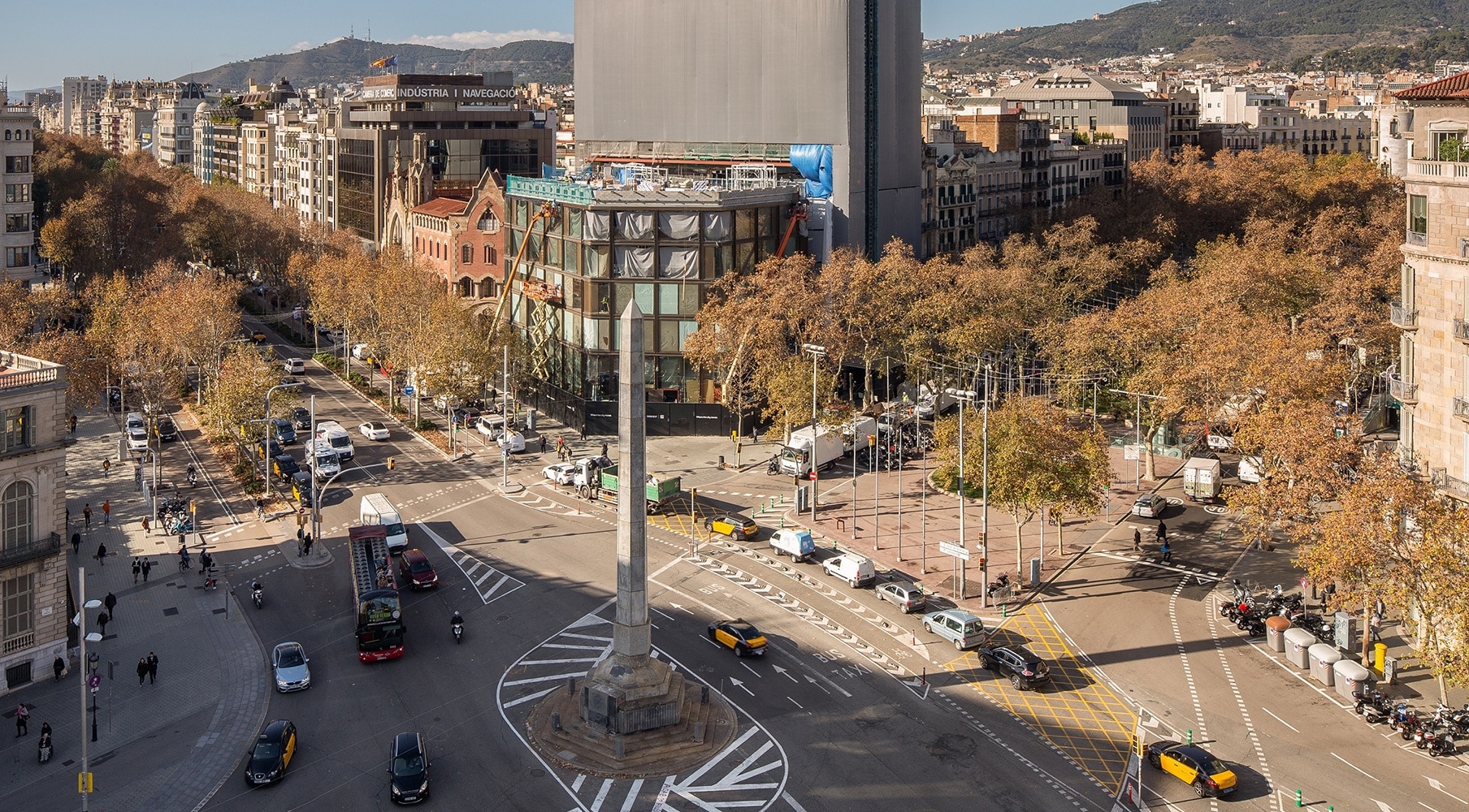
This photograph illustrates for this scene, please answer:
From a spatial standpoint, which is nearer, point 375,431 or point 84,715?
point 84,715

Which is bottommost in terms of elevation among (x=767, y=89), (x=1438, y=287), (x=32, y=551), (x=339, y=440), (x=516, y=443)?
(x=32, y=551)

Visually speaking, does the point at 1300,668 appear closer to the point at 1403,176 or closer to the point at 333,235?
the point at 1403,176

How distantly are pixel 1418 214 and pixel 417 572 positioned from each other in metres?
49.2

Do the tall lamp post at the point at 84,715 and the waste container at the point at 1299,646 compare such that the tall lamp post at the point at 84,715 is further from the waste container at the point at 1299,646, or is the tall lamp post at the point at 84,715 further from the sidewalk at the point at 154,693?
the waste container at the point at 1299,646

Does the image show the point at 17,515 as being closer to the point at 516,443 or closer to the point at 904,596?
the point at 904,596

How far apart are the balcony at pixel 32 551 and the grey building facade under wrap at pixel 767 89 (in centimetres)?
6793

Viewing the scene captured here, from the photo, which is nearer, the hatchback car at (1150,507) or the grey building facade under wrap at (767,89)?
the hatchback car at (1150,507)

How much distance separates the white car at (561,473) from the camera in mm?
86000

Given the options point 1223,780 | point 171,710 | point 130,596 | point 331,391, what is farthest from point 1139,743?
point 331,391

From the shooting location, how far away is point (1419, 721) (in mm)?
49750

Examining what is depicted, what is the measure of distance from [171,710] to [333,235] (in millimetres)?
113641

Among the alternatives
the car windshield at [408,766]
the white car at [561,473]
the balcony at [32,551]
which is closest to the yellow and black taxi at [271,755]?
the car windshield at [408,766]

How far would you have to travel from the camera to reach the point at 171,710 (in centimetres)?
5281

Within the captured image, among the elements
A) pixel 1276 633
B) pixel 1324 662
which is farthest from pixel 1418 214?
pixel 1324 662
